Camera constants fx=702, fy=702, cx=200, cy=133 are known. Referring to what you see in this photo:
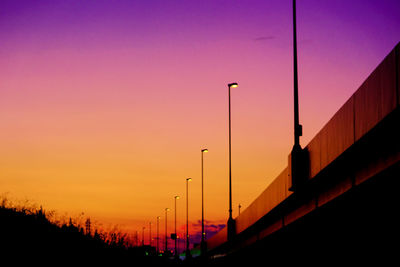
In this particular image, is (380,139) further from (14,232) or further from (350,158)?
(14,232)

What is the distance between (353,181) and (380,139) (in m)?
3.76

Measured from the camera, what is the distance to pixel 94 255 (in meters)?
27.0

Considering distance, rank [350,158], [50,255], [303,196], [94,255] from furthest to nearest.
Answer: [303,196]
[94,255]
[50,255]
[350,158]

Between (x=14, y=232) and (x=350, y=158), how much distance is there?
1056cm

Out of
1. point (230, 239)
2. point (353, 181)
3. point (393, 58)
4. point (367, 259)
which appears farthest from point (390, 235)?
point (230, 239)

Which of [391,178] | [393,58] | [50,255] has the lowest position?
[50,255]

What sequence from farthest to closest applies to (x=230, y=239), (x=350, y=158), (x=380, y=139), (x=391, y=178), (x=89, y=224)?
(x=230, y=239), (x=89, y=224), (x=350, y=158), (x=391, y=178), (x=380, y=139)

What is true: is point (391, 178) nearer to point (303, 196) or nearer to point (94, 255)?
point (303, 196)

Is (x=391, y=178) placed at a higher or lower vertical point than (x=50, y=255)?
higher

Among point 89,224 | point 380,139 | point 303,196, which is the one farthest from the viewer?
point 89,224

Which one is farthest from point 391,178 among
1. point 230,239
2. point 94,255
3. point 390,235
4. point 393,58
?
point 230,239

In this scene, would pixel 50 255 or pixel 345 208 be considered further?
pixel 345 208

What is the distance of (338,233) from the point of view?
40375mm

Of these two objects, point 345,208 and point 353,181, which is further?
point 345,208
